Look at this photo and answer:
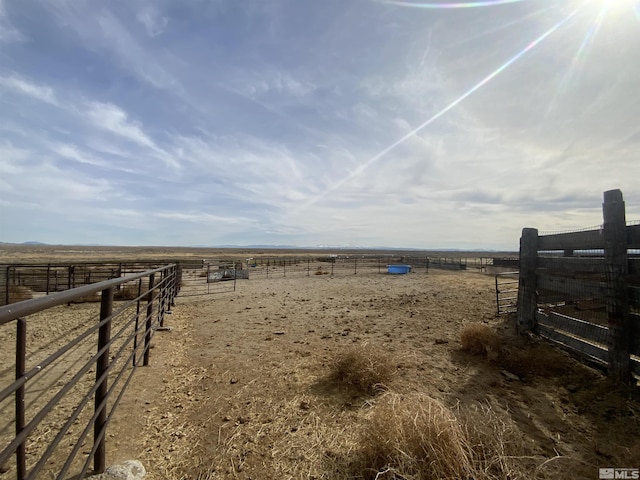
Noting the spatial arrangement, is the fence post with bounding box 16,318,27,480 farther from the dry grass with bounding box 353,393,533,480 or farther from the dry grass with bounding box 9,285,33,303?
the dry grass with bounding box 9,285,33,303

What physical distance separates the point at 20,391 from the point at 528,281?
7.27 metres

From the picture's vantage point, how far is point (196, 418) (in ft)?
11.4

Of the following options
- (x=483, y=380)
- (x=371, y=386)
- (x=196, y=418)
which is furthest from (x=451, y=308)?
(x=196, y=418)

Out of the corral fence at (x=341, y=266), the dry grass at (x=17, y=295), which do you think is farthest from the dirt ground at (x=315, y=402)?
the corral fence at (x=341, y=266)

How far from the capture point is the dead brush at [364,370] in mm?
4160

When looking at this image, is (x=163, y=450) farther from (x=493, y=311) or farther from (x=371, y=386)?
(x=493, y=311)

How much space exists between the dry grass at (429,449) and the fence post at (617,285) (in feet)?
7.55

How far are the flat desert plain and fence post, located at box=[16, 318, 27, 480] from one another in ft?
4.23

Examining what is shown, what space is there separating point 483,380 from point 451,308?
549 centimetres

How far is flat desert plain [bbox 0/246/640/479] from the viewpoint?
8.56ft

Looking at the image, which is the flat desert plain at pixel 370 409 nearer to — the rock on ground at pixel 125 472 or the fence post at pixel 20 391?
the rock on ground at pixel 125 472

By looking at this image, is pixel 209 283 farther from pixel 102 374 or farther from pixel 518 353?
pixel 102 374

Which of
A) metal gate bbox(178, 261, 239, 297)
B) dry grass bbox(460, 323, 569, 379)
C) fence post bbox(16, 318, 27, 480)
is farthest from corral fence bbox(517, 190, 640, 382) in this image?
metal gate bbox(178, 261, 239, 297)

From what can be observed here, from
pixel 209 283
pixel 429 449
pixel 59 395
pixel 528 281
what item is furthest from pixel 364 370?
pixel 209 283
